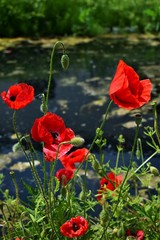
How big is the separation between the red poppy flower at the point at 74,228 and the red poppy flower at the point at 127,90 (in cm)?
34

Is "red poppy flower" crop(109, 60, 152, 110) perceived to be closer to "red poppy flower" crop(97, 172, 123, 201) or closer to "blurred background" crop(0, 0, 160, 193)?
"red poppy flower" crop(97, 172, 123, 201)

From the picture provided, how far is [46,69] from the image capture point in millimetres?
5172

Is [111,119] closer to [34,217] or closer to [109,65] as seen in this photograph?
[109,65]

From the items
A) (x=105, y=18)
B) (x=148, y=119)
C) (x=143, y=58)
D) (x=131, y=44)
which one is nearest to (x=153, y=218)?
→ (x=148, y=119)

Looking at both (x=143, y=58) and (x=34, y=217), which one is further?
(x=143, y=58)

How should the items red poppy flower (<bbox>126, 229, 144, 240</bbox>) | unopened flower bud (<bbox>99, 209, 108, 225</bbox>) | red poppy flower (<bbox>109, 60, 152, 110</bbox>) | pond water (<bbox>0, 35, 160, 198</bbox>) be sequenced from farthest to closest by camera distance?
pond water (<bbox>0, 35, 160, 198</bbox>)
red poppy flower (<bbox>126, 229, 144, 240</bbox>)
unopened flower bud (<bbox>99, 209, 108, 225</bbox>)
red poppy flower (<bbox>109, 60, 152, 110</bbox>)

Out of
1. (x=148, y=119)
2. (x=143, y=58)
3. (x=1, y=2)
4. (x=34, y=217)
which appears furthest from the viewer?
(x=1, y=2)

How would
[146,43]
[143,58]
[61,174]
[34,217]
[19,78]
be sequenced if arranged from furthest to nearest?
[146,43], [143,58], [19,78], [61,174], [34,217]

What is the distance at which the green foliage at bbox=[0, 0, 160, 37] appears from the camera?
6.23m

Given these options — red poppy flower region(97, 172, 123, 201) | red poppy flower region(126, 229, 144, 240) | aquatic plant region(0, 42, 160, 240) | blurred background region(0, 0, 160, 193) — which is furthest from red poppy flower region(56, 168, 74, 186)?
blurred background region(0, 0, 160, 193)

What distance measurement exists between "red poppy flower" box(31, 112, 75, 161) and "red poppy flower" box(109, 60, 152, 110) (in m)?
0.21

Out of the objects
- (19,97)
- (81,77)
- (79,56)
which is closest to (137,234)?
(19,97)

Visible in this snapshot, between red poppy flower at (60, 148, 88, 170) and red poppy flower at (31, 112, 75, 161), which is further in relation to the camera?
red poppy flower at (60, 148, 88, 170)

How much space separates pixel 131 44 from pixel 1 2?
4.57 feet
